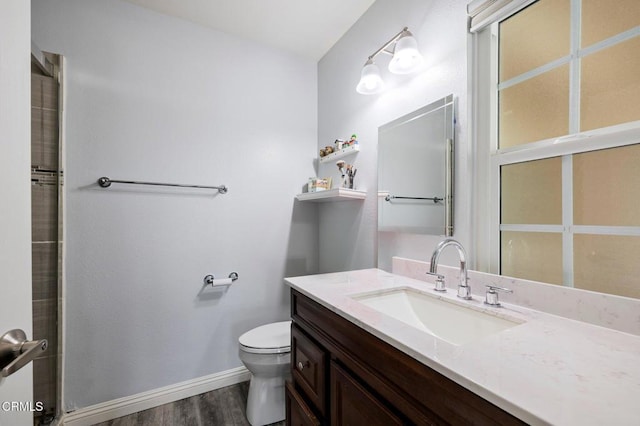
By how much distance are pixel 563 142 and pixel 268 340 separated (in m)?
1.64

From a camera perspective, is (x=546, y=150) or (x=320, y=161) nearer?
(x=546, y=150)

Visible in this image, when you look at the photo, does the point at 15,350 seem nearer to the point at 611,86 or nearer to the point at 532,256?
the point at 532,256

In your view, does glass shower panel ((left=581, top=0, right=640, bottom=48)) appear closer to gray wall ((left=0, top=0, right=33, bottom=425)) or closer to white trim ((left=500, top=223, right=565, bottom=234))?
white trim ((left=500, top=223, right=565, bottom=234))

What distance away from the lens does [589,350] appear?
602 mm

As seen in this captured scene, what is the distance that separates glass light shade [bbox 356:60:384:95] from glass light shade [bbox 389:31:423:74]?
0.48 feet

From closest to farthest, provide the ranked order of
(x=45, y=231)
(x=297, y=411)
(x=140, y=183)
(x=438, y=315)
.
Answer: (x=438, y=315) → (x=297, y=411) → (x=45, y=231) → (x=140, y=183)

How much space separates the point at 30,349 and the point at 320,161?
1947mm

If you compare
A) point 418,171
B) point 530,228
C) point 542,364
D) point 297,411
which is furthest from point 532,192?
point 297,411

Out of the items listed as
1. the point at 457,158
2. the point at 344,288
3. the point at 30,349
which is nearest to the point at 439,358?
the point at 344,288

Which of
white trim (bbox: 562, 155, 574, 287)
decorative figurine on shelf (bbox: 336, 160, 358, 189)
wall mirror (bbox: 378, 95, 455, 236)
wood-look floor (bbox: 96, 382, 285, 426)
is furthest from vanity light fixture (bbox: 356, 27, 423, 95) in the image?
wood-look floor (bbox: 96, 382, 285, 426)

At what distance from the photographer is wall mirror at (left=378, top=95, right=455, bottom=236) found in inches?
46.9

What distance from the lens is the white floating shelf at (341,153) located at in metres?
1.77

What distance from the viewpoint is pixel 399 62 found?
4.36ft

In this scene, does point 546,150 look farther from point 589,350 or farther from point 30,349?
point 30,349
